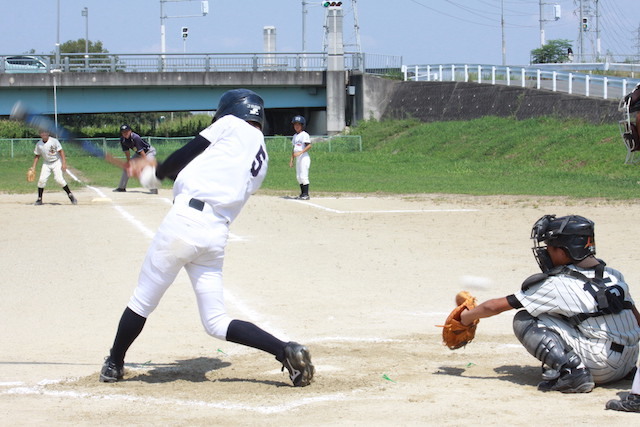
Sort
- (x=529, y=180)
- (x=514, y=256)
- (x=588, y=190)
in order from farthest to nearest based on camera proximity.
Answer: (x=529, y=180), (x=588, y=190), (x=514, y=256)

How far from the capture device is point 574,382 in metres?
5.12

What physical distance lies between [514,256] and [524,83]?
30.9m

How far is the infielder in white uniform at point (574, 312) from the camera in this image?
16.9ft

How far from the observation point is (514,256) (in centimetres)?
1106

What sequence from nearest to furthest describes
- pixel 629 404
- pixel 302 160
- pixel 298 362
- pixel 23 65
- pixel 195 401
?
1. pixel 629 404
2. pixel 195 401
3. pixel 298 362
4. pixel 302 160
5. pixel 23 65

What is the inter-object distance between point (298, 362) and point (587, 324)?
6.22 ft

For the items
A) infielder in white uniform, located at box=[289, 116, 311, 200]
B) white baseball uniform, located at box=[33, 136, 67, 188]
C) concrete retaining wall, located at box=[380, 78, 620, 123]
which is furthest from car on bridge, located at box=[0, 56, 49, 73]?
infielder in white uniform, located at box=[289, 116, 311, 200]

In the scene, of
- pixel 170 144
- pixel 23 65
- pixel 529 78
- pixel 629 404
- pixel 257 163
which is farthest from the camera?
pixel 23 65

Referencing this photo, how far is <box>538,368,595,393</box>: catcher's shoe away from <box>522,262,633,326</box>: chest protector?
33 cm

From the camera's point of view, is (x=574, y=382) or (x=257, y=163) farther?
(x=257, y=163)

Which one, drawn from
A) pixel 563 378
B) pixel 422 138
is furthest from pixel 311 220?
pixel 422 138

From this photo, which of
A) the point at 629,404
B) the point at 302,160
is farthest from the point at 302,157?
the point at 629,404

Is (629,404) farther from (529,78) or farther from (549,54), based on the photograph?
(549,54)

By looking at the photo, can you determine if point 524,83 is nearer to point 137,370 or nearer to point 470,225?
point 470,225
